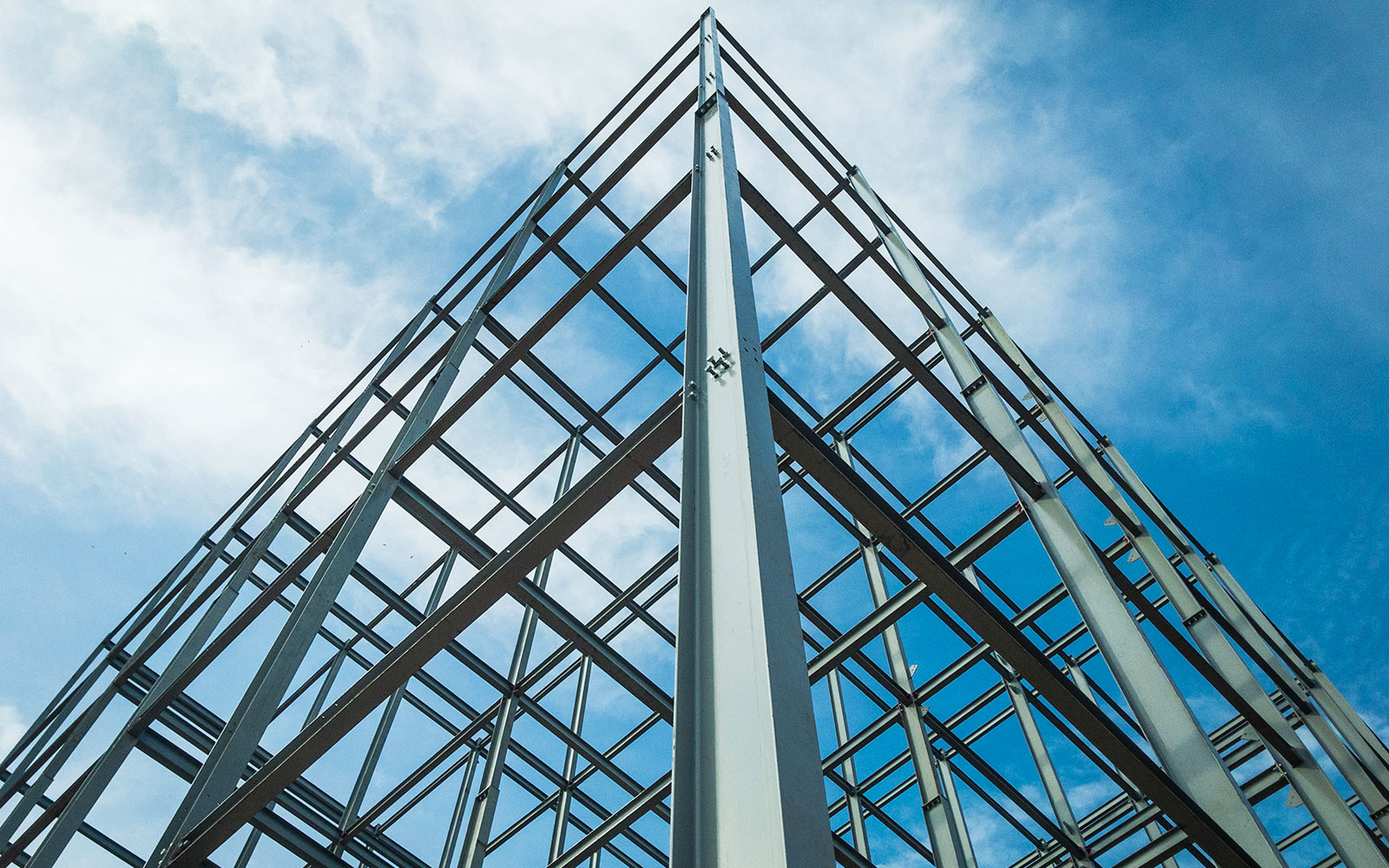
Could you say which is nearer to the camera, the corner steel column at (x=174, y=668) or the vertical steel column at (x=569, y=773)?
the corner steel column at (x=174, y=668)

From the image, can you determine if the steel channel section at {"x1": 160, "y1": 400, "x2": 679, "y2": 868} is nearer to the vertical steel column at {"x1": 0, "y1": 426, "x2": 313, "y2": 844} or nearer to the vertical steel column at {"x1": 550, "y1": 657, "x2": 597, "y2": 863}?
the vertical steel column at {"x1": 0, "y1": 426, "x2": 313, "y2": 844}

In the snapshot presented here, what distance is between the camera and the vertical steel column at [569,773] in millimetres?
10211

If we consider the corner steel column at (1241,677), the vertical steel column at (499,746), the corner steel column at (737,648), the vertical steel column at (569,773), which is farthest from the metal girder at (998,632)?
the vertical steel column at (569,773)

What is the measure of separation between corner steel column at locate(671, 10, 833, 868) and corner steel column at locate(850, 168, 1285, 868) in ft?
8.66

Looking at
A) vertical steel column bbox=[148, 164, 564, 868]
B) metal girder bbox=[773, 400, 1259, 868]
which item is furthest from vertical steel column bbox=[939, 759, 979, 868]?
vertical steel column bbox=[148, 164, 564, 868]

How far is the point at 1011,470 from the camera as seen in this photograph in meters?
6.23

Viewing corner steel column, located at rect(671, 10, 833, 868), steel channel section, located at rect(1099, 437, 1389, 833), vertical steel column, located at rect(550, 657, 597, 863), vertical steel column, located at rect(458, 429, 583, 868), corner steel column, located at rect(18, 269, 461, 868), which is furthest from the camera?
vertical steel column, located at rect(550, 657, 597, 863)

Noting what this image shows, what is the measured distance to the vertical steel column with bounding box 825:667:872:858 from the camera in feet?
34.4

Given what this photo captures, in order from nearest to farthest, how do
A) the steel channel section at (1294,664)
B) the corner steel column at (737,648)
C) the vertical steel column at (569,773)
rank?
the corner steel column at (737,648) → the steel channel section at (1294,664) → the vertical steel column at (569,773)

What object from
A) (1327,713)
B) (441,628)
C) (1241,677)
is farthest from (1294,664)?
(441,628)

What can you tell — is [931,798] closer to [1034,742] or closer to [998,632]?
[1034,742]

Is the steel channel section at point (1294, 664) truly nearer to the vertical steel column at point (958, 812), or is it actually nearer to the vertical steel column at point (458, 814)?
the vertical steel column at point (958, 812)

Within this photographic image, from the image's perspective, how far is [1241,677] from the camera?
641cm

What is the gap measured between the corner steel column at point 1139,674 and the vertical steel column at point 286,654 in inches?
174
